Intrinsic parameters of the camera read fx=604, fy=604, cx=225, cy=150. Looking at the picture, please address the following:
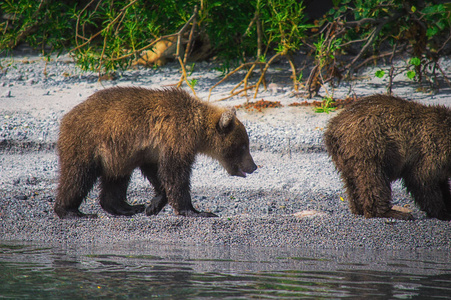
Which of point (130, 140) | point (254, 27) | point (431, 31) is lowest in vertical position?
point (130, 140)

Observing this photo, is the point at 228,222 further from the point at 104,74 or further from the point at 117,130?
the point at 104,74

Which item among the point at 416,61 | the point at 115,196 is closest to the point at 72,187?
the point at 115,196

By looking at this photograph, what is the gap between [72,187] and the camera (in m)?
6.52

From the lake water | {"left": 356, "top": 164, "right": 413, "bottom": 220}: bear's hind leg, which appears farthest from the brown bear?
{"left": 356, "top": 164, "right": 413, "bottom": 220}: bear's hind leg

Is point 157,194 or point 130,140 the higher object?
point 130,140

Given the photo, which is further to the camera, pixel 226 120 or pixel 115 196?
pixel 115 196

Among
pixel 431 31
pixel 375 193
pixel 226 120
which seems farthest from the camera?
pixel 431 31

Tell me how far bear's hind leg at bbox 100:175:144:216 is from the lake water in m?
1.53

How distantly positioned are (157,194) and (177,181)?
684 mm

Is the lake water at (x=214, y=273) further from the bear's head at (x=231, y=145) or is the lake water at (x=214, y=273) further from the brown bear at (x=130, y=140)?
the bear's head at (x=231, y=145)

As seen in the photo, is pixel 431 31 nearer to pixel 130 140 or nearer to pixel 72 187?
pixel 130 140

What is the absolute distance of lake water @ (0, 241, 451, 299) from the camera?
396cm

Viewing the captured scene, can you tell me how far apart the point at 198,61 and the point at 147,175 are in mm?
8049

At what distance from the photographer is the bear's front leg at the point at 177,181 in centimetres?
657
